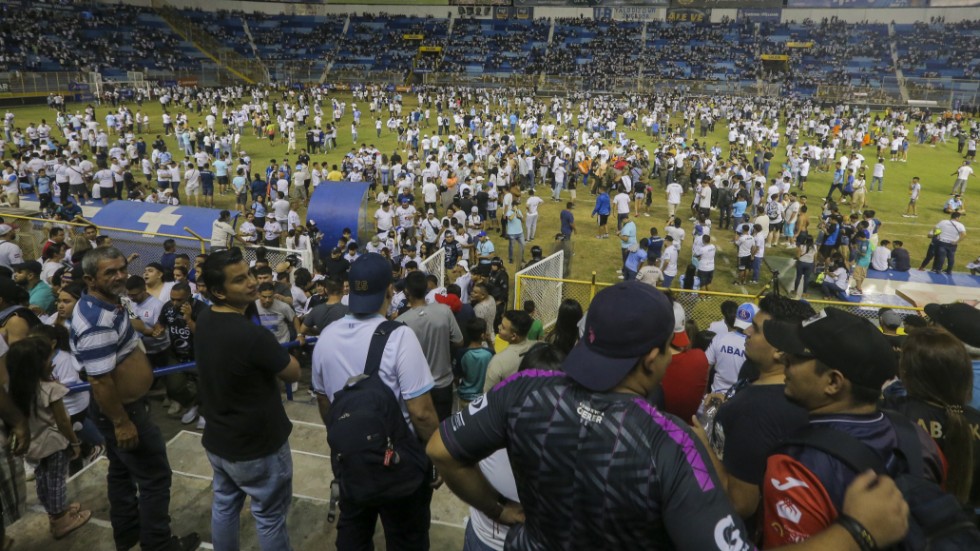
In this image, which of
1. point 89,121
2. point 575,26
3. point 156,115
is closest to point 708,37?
point 575,26

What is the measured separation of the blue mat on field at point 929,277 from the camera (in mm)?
13203

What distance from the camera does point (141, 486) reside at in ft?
11.8

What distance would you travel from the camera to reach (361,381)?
287cm

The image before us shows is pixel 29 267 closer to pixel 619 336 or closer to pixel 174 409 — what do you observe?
pixel 174 409

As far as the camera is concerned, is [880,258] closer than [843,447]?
No

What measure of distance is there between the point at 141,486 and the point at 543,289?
24.5 ft

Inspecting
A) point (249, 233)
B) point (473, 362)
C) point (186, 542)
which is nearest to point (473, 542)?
point (186, 542)

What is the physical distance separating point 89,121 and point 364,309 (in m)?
29.8

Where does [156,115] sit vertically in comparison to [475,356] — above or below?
above

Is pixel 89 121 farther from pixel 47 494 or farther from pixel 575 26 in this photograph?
pixel 575 26

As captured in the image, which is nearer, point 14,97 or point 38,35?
point 14,97

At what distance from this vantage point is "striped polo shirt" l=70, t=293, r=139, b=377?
3373 mm

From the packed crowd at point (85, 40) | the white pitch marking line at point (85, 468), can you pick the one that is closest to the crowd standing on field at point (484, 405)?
the white pitch marking line at point (85, 468)

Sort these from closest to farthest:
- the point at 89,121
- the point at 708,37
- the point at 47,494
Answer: the point at 47,494 → the point at 89,121 → the point at 708,37
